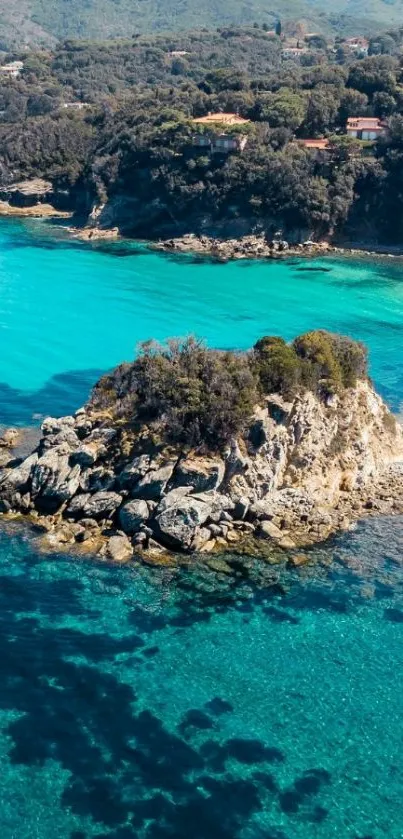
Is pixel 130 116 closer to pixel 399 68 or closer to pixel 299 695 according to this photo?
pixel 399 68

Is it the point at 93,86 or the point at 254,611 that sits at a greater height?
the point at 93,86

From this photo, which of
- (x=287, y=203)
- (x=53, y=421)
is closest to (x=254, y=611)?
(x=53, y=421)

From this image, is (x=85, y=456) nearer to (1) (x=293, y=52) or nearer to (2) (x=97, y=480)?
(2) (x=97, y=480)

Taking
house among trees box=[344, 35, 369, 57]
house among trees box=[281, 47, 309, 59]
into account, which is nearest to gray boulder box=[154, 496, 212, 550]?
house among trees box=[344, 35, 369, 57]

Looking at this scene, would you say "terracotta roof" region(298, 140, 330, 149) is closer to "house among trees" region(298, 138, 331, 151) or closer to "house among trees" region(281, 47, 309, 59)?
"house among trees" region(298, 138, 331, 151)

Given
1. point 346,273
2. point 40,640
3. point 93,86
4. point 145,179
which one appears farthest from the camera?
point 93,86
